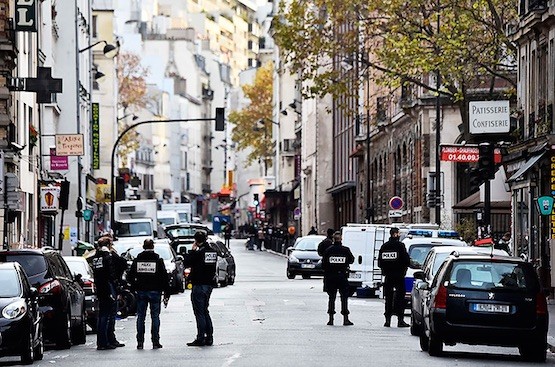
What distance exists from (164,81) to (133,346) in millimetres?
170071

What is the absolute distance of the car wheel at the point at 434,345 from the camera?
2522 centimetres

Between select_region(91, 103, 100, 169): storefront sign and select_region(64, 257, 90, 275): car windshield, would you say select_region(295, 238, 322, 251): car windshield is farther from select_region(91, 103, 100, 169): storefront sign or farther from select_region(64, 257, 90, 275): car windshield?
select_region(91, 103, 100, 169): storefront sign

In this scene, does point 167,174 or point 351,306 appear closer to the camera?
point 351,306

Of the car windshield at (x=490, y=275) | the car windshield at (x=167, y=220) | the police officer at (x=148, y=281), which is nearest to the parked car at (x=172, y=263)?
the police officer at (x=148, y=281)

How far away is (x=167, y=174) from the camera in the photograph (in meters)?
193

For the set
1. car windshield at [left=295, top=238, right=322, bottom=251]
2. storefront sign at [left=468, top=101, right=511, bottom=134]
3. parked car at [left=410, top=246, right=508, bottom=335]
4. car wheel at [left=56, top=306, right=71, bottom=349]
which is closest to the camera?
parked car at [left=410, top=246, right=508, bottom=335]

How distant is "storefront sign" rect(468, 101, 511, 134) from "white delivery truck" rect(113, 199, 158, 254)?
89.1 feet

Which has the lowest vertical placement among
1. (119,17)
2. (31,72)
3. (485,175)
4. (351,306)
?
(351,306)

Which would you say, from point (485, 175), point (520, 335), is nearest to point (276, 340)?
point (520, 335)

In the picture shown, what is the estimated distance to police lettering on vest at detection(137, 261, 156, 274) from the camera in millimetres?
27922

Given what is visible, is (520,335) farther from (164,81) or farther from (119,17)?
(164,81)

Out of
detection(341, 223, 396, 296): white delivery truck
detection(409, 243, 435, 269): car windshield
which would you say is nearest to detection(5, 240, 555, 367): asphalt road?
detection(409, 243, 435, 269): car windshield

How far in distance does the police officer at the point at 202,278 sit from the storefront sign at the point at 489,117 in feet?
50.7

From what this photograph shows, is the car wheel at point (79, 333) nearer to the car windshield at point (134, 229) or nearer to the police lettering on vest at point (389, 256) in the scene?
the police lettering on vest at point (389, 256)
